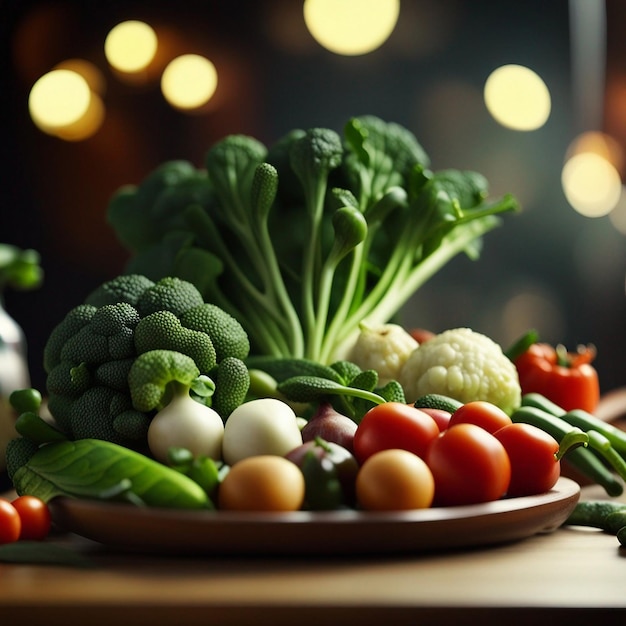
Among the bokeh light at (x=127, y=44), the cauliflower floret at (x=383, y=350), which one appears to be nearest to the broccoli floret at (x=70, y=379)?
the cauliflower floret at (x=383, y=350)

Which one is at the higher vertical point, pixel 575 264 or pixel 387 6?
pixel 387 6

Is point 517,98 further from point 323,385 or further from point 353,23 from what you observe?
point 323,385

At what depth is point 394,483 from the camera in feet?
2.73

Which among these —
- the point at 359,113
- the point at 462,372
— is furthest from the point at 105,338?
the point at 359,113

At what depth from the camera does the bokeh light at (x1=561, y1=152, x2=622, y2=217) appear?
280 centimetres

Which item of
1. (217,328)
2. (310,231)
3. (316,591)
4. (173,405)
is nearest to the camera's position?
(316,591)

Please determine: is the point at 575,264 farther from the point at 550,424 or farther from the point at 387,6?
the point at 550,424

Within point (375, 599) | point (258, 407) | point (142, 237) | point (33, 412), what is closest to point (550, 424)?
point (258, 407)

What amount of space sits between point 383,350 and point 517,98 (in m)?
1.77

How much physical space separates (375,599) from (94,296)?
64 cm

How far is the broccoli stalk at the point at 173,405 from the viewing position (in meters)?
0.96

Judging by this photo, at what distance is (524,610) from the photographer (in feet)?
2.31

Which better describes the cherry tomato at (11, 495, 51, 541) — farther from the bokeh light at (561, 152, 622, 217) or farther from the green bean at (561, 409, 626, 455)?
the bokeh light at (561, 152, 622, 217)

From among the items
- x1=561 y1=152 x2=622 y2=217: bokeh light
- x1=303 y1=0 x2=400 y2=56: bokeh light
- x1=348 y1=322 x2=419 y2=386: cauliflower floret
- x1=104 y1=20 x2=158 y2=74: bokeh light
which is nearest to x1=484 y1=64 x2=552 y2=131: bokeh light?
x1=561 y1=152 x2=622 y2=217: bokeh light
